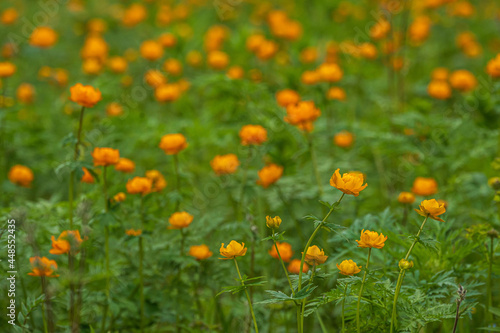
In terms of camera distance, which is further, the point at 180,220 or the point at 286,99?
the point at 286,99

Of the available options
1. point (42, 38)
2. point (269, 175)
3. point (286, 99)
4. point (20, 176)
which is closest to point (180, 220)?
point (269, 175)

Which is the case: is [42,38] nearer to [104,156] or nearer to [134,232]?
[104,156]

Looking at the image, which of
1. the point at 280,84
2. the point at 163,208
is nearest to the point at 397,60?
the point at 280,84

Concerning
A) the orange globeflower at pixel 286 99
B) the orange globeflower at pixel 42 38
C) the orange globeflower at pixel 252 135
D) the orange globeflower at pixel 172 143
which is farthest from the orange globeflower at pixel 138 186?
the orange globeflower at pixel 42 38

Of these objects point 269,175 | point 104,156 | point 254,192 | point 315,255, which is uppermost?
point 104,156

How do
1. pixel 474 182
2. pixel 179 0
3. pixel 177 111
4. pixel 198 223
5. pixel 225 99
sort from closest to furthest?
pixel 198 223
pixel 474 182
pixel 225 99
pixel 177 111
pixel 179 0

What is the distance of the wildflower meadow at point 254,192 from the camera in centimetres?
157

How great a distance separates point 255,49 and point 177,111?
2.67 feet

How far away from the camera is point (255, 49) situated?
360 cm

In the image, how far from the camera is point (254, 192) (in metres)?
2.29

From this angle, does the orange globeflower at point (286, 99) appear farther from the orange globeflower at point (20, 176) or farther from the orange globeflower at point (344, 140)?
the orange globeflower at point (20, 176)

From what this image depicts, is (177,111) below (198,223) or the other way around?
below

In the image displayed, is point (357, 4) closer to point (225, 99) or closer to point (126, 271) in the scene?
point (225, 99)

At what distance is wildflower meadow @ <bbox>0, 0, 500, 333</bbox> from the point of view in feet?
5.14
